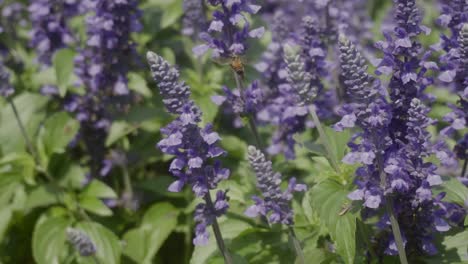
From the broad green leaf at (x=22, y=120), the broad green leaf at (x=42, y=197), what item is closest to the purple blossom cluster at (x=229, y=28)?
the broad green leaf at (x=42, y=197)

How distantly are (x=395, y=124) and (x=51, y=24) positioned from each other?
13.0ft

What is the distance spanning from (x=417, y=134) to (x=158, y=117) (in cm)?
315

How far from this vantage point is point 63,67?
255 inches

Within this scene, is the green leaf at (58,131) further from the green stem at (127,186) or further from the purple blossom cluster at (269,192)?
the purple blossom cluster at (269,192)

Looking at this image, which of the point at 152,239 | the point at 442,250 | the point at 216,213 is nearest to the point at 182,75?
the point at 152,239

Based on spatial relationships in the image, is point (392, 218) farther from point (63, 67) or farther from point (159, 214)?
point (63, 67)

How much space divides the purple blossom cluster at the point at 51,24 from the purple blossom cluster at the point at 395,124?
12.3 ft

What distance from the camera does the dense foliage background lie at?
213 inches

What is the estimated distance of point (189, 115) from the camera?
3926 mm

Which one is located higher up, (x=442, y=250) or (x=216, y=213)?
(x=216, y=213)

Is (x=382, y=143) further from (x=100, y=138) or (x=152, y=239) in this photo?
(x=100, y=138)

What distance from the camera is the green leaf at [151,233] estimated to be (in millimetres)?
5914

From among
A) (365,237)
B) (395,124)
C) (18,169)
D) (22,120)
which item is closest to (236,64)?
(395,124)

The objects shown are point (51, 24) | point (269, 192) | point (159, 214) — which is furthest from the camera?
point (51, 24)
